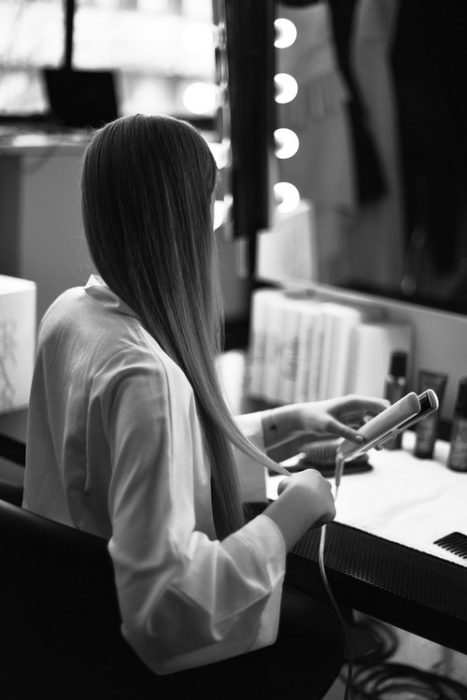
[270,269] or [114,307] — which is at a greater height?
[114,307]

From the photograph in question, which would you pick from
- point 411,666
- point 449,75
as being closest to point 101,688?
point 411,666

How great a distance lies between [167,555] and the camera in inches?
30.4

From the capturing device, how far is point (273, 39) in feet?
6.04

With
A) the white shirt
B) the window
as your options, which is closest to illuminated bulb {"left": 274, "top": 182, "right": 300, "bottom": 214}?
the window

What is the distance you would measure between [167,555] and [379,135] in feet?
5.88

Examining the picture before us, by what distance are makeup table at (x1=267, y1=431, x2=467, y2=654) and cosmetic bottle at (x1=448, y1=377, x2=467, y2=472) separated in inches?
0.6

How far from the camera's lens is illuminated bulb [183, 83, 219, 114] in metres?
2.59

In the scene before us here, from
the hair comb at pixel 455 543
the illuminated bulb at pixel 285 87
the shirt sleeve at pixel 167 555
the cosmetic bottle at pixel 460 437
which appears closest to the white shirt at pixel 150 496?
the shirt sleeve at pixel 167 555

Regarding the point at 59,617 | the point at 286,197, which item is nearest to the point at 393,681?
the point at 286,197

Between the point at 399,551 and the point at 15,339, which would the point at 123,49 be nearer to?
the point at 15,339

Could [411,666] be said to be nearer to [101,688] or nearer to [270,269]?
[270,269]

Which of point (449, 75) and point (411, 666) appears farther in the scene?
point (449, 75)

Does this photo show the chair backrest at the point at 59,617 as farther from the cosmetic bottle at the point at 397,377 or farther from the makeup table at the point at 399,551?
the cosmetic bottle at the point at 397,377

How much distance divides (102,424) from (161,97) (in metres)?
1.95
